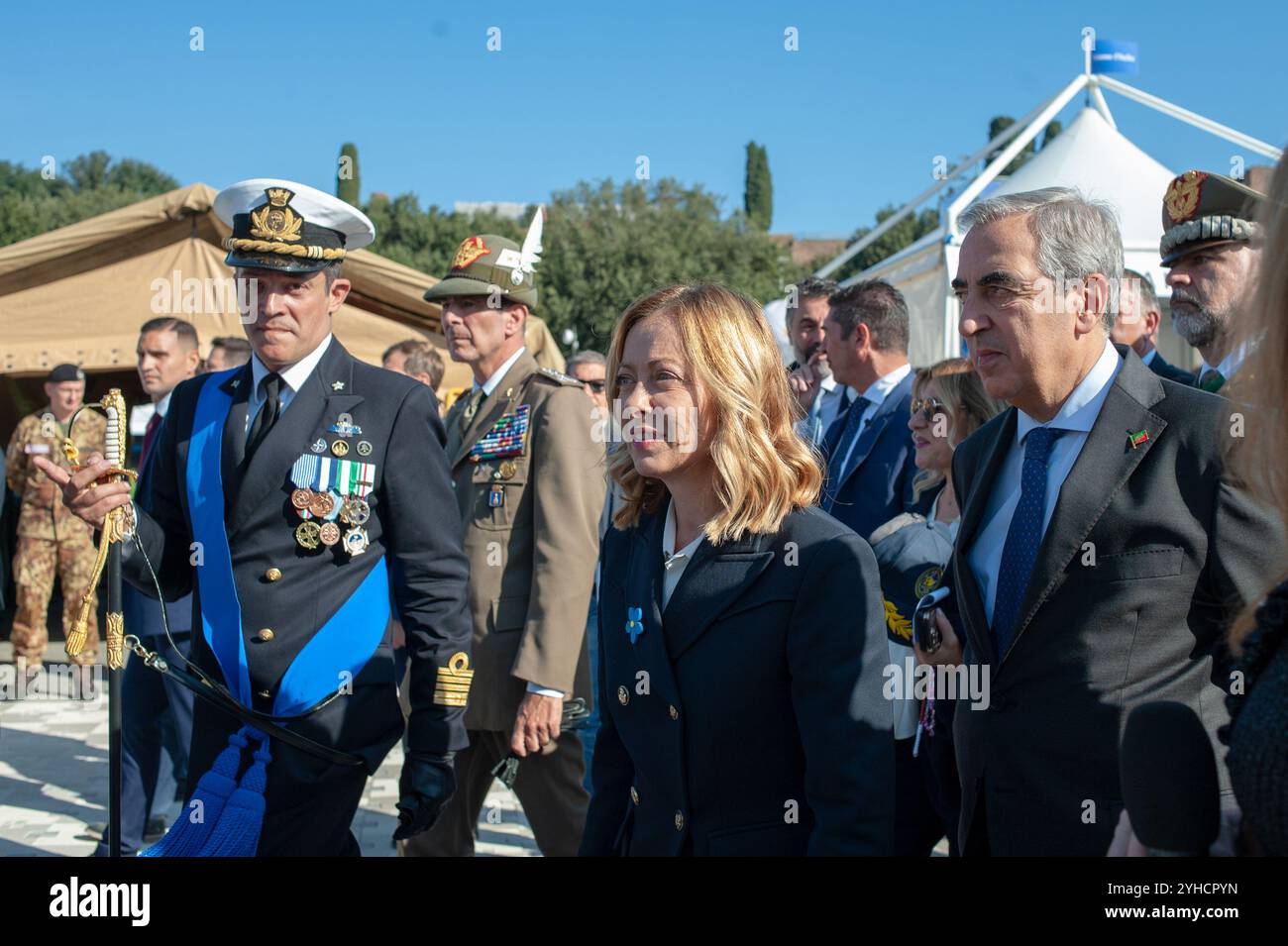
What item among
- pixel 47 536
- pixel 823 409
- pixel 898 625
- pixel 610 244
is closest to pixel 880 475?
pixel 898 625

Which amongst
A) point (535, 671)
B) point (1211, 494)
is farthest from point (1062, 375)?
point (535, 671)

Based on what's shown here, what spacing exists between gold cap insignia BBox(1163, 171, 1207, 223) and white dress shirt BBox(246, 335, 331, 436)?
2690 mm

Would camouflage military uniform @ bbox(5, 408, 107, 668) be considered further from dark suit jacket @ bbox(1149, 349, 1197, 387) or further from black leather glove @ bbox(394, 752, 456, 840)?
dark suit jacket @ bbox(1149, 349, 1197, 387)

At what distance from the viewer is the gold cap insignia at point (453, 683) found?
2.93m

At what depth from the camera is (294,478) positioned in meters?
2.88

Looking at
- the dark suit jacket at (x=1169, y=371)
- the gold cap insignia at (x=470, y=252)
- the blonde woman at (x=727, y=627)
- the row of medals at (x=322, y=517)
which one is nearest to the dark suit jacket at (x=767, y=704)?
the blonde woman at (x=727, y=627)

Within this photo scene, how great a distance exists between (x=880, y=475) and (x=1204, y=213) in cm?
146

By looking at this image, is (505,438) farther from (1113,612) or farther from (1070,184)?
(1070,184)

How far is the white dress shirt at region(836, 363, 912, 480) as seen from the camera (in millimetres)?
4816

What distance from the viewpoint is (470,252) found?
15.0 feet

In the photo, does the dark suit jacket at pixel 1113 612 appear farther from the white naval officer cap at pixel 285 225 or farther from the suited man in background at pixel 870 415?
the suited man in background at pixel 870 415
